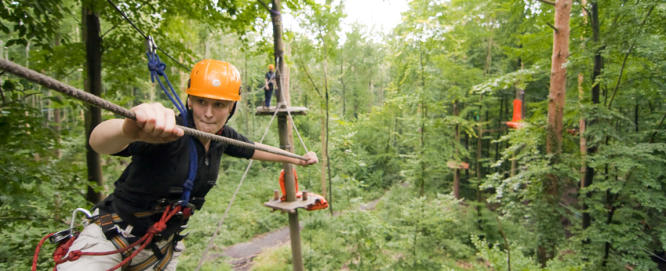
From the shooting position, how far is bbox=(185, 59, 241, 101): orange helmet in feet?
5.12

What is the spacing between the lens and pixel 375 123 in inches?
527

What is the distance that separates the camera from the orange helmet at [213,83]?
156 centimetres

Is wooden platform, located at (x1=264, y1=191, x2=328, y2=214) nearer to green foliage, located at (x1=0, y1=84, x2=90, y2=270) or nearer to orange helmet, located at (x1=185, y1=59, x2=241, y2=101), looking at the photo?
green foliage, located at (x1=0, y1=84, x2=90, y2=270)

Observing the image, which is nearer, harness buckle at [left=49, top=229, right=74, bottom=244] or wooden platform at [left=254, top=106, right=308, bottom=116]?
harness buckle at [left=49, top=229, right=74, bottom=244]

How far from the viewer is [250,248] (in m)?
10.5

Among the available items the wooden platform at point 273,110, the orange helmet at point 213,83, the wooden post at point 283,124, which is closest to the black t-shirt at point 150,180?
the orange helmet at point 213,83

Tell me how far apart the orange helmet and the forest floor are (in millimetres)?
7698

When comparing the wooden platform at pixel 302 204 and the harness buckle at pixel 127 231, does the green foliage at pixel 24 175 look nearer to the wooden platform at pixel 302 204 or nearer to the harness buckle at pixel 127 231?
the harness buckle at pixel 127 231

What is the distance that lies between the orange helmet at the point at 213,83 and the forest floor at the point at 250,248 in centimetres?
770

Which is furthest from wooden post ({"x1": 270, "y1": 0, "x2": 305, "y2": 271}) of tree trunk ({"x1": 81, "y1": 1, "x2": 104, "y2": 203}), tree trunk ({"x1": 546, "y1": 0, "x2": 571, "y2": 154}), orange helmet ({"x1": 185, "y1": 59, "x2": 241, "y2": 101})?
tree trunk ({"x1": 546, "y1": 0, "x2": 571, "y2": 154})

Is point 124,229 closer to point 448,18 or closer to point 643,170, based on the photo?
point 643,170

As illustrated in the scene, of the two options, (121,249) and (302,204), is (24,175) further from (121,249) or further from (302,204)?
(302,204)

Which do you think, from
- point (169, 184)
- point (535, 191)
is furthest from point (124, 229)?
point (535, 191)

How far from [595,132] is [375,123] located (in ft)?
31.7
